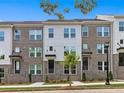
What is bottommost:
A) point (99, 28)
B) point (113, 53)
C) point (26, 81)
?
point (26, 81)

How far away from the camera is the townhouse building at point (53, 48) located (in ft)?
192

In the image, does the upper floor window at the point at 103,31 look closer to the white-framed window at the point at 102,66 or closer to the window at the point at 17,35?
the white-framed window at the point at 102,66

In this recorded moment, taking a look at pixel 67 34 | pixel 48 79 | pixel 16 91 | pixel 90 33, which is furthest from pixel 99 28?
pixel 16 91

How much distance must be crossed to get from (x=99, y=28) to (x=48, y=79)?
11.8m

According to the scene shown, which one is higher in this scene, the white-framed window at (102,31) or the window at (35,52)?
the white-framed window at (102,31)

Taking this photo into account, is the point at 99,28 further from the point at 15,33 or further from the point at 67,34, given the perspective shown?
the point at 15,33

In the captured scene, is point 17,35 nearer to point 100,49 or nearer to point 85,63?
point 85,63

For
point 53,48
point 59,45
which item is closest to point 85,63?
point 59,45

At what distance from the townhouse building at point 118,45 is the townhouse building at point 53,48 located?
2.68 feet

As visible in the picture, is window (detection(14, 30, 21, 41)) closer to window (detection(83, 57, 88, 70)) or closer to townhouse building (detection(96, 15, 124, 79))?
window (detection(83, 57, 88, 70))

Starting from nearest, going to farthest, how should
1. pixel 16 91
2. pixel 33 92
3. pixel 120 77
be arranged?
pixel 33 92, pixel 16 91, pixel 120 77

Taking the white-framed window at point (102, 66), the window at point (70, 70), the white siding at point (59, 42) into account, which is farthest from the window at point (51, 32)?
the white-framed window at point (102, 66)

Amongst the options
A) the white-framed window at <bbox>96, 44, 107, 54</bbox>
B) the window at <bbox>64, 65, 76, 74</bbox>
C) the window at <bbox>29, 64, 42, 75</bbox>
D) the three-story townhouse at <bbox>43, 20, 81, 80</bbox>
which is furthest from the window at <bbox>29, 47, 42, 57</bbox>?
the white-framed window at <bbox>96, 44, 107, 54</bbox>

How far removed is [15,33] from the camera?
6006 cm
